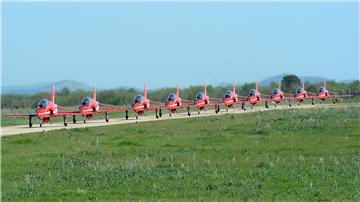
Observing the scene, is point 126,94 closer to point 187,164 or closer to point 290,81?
point 290,81

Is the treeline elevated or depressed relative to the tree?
depressed

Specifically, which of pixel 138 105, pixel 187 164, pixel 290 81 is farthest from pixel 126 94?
pixel 187 164

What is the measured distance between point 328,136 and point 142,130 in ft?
31.7

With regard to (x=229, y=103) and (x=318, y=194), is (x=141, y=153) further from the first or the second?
(x=229, y=103)

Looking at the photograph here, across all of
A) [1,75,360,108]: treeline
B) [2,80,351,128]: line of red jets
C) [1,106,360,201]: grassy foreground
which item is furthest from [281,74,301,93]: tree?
[1,106,360,201]: grassy foreground

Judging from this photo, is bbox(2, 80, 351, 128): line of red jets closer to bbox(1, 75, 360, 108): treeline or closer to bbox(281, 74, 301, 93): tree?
bbox(1, 75, 360, 108): treeline

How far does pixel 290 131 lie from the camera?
30516 millimetres

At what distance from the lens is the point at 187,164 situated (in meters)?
20.4

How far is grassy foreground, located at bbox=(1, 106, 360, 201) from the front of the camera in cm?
1573

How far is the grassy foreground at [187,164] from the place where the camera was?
619 inches

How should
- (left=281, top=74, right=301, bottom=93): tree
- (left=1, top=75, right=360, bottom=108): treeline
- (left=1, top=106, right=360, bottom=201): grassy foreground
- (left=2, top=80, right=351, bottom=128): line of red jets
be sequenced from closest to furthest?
(left=1, top=106, right=360, bottom=201): grassy foreground < (left=2, top=80, right=351, bottom=128): line of red jets < (left=1, top=75, right=360, bottom=108): treeline < (left=281, top=74, right=301, bottom=93): tree

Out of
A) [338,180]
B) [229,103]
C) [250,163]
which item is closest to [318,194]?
[338,180]

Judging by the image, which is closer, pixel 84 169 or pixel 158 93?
pixel 84 169

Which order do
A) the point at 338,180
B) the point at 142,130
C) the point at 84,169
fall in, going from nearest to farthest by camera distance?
the point at 338,180
the point at 84,169
the point at 142,130
